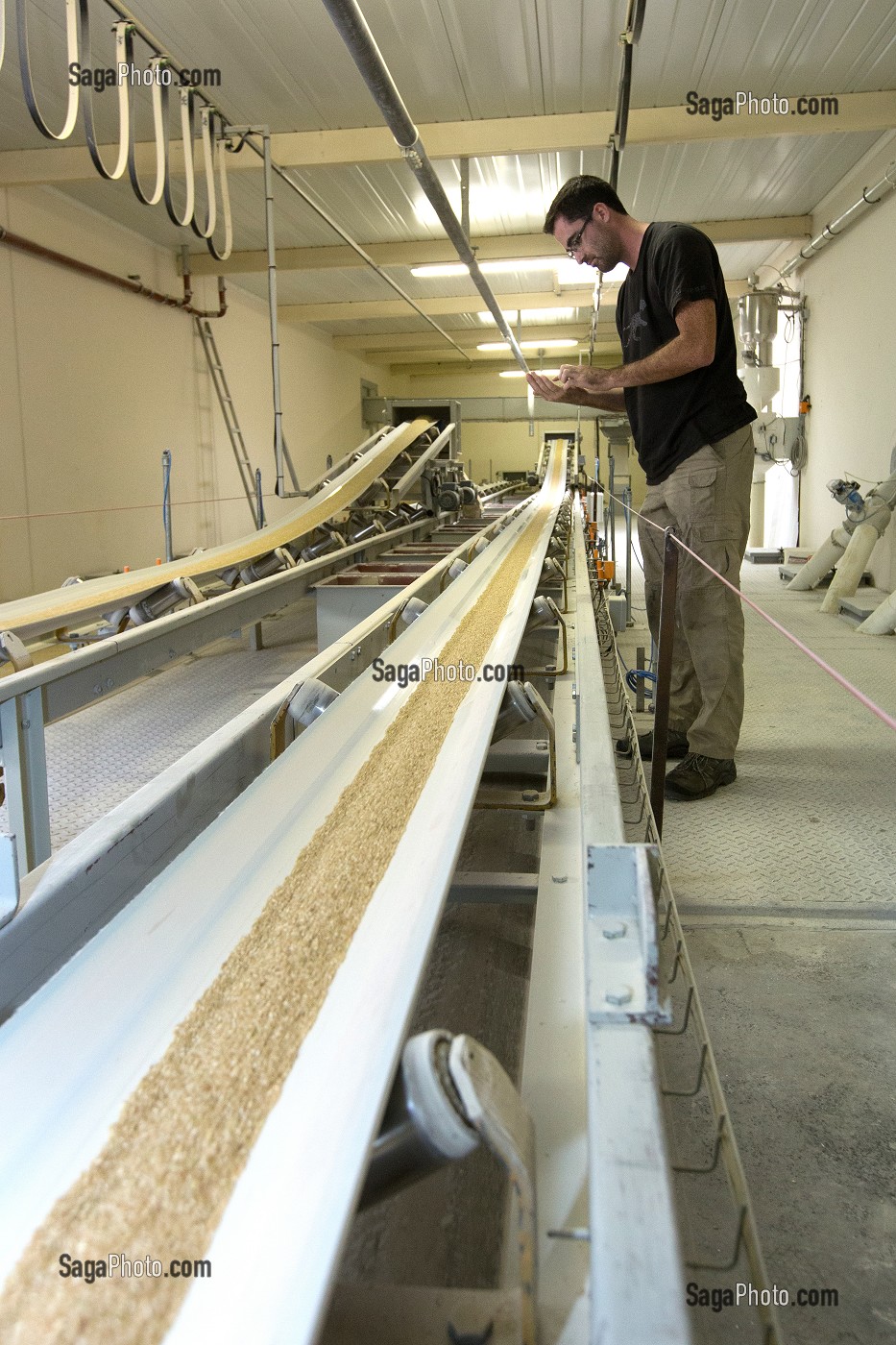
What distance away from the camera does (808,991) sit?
4.59 ft

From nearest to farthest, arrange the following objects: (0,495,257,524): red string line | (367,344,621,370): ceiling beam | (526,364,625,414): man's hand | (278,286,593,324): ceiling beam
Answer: (526,364,625,414): man's hand, (0,495,257,524): red string line, (278,286,593,324): ceiling beam, (367,344,621,370): ceiling beam

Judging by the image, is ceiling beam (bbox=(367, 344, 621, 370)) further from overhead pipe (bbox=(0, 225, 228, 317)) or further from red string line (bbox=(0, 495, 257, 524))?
red string line (bbox=(0, 495, 257, 524))

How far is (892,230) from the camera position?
5898 millimetres

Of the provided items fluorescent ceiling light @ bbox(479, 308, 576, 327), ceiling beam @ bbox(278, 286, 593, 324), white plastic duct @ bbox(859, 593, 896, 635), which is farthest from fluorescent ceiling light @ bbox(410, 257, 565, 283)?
white plastic duct @ bbox(859, 593, 896, 635)

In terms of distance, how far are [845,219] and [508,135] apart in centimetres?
289

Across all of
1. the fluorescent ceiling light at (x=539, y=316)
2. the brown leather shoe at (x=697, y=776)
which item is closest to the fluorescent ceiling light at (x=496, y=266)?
the fluorescent ceiling light at (x=539, y=316)

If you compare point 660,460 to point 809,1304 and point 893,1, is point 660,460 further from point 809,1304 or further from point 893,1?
point 893,1

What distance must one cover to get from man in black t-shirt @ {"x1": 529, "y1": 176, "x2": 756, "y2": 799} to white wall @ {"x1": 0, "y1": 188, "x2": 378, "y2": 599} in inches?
164

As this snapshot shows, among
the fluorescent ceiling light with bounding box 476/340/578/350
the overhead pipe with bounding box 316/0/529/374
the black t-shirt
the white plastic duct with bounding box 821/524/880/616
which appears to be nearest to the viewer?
the overhead pipe with bounding box 316/0/529/374

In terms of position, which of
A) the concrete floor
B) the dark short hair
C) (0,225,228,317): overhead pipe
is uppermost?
(0,225,228,317): overhead pipe

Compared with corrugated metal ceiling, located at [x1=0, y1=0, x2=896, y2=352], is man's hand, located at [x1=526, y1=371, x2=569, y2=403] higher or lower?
lower

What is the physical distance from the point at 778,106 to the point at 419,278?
551 centimetres

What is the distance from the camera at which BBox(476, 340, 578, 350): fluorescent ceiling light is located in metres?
12.7

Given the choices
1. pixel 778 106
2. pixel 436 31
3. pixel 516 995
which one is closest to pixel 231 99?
pixel 436 31
